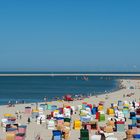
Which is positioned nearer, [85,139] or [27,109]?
[85,139]

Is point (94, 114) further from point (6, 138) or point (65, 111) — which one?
point (6, 138)

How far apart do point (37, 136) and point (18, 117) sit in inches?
508

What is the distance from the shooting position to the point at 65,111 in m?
42.2

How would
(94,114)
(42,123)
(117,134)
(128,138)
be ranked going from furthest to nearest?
1. (94,114)
2. (42,123)
3. (117,134)
4. (128,138)

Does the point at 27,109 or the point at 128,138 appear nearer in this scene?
the point at 128,138

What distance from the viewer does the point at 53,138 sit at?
2952 cm

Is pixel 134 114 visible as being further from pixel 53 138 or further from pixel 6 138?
pixel 6 138

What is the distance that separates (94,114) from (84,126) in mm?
10179

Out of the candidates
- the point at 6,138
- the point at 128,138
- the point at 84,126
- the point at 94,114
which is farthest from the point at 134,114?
the point at 6,138

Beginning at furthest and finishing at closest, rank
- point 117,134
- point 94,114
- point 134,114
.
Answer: point 94,114, point 134,114, point 117,134

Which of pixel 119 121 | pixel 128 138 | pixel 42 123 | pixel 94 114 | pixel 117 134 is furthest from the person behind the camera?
pixel 94 114

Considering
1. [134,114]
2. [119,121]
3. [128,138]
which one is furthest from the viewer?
[134,114]

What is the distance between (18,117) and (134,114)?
12.8 meters

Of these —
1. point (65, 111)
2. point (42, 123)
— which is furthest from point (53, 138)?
point (65, 111)
